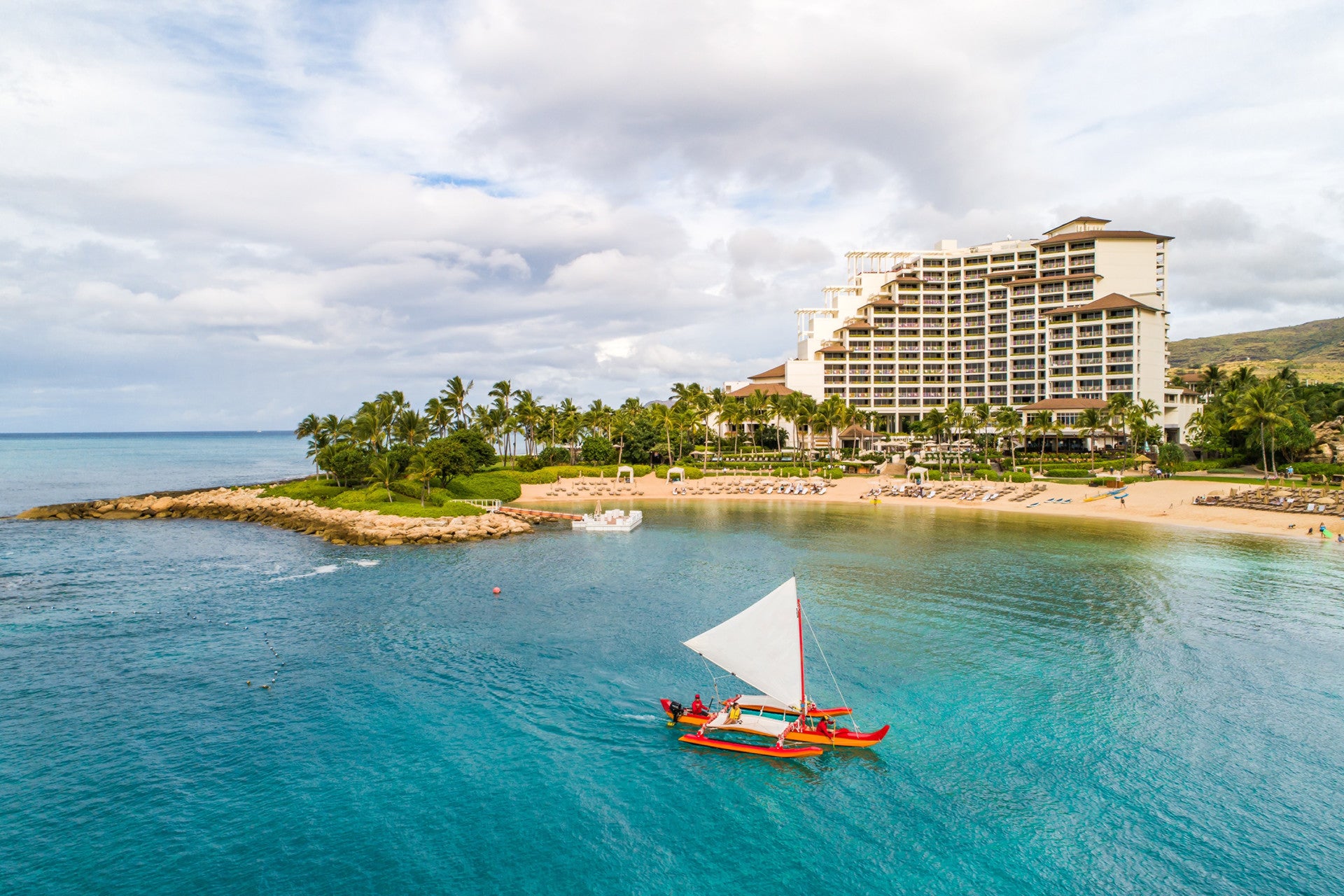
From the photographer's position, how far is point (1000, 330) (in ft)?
471

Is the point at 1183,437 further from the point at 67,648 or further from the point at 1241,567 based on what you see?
the point at 67,648

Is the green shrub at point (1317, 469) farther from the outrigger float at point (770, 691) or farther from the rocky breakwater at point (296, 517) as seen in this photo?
the rocky breakwater at point (296, 517)

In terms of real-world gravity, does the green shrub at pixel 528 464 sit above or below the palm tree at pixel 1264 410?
below

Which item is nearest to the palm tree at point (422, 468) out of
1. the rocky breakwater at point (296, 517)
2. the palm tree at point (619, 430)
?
the rocky breakwater at point (296, 517)

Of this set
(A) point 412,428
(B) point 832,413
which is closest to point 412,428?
(A) point 412,428

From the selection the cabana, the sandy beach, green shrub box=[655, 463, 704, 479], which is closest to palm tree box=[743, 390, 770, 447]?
the cabana

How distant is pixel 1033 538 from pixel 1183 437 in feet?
288

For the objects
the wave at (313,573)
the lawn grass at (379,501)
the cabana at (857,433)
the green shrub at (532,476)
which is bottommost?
the wave at (313,573)

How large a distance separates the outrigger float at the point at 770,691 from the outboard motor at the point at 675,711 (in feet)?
0.09

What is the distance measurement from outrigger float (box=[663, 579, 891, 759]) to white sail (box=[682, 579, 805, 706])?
3cm

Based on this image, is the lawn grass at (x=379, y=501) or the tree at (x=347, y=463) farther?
the tree at (x=347, y=463)

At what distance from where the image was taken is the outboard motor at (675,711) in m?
25.2

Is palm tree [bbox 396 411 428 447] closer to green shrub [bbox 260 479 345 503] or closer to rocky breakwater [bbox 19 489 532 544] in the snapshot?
green shrub [bbox 260 479 345 503]

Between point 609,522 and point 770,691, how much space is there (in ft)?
158
